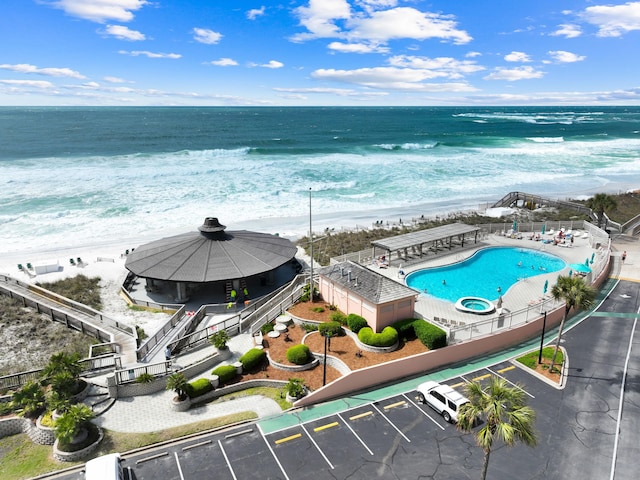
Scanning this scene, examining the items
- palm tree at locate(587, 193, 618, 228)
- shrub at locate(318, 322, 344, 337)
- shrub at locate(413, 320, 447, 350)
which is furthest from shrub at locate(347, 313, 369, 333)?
palm tree at locate(587, 193, 618, 228)

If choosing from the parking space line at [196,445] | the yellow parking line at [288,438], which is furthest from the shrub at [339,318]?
the parking space line at [196,445]

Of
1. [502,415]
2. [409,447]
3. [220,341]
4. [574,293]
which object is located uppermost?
[574,293]

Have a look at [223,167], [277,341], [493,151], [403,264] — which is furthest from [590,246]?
[493,151]

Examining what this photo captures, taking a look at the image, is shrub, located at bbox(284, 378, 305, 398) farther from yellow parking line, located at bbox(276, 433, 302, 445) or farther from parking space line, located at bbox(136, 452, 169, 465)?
parking space line, located at bbox(136, 452, 169, 465)

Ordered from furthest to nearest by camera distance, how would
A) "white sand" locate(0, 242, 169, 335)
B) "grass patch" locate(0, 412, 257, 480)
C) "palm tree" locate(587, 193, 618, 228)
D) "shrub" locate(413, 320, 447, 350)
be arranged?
1. "palm tree" locate(587, 193, 618, 228)
2. "white sand" locate(0, 242, 169, 335)
3. "shrub" locate(413, 320, 447, 350)
4. "grass patch" locate(0, 412, 257, 480)

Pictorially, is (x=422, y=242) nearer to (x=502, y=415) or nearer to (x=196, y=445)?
(x=502, y=415)

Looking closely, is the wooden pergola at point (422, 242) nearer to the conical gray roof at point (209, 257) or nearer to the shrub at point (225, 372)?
the conical gray roof at point (209, 257)

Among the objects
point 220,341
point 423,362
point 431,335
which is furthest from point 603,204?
point 220,341

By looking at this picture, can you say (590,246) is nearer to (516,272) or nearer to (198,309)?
(516,272)
